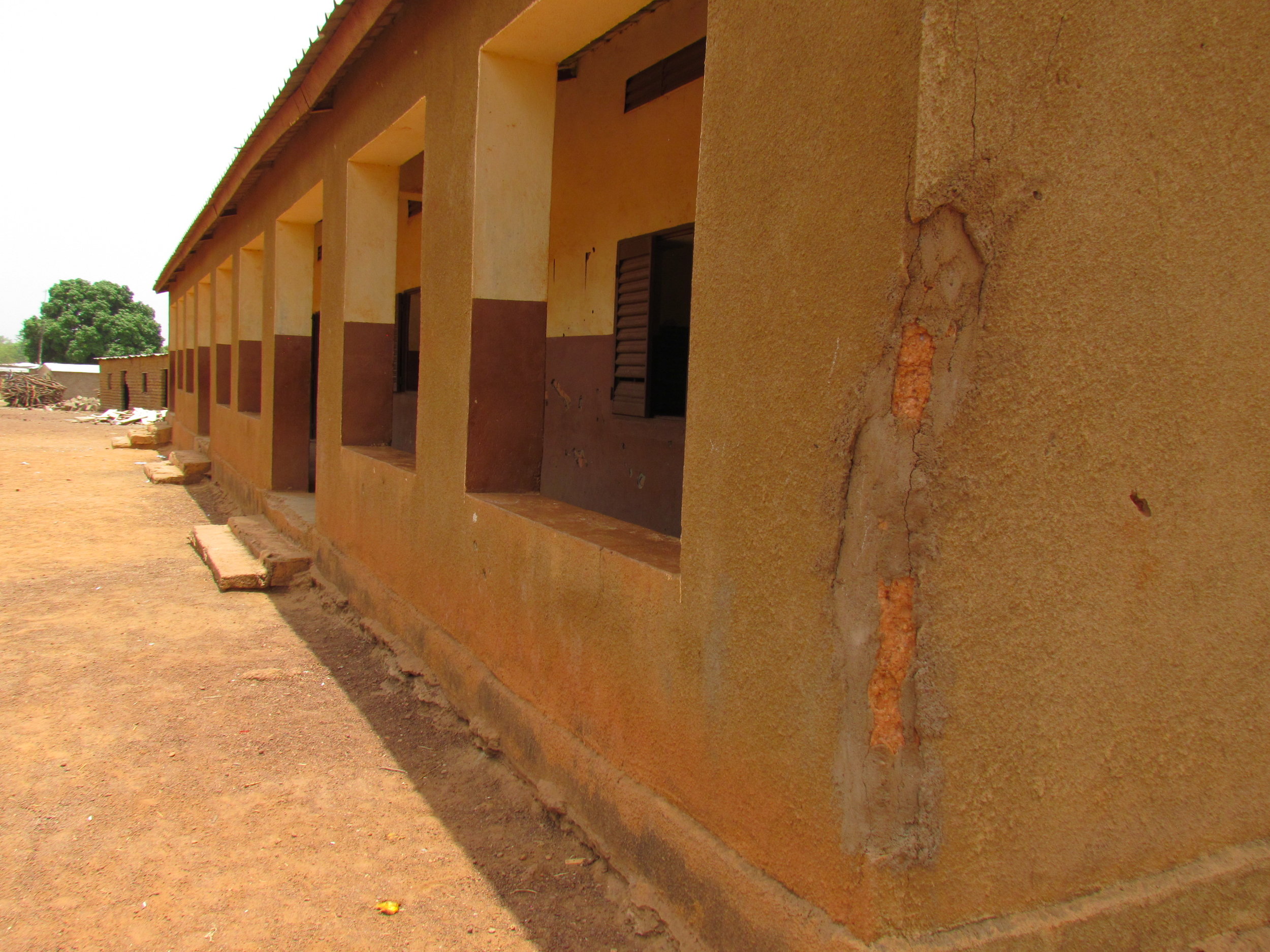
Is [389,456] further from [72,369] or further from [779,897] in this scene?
[72,369]

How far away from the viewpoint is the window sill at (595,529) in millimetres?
2926

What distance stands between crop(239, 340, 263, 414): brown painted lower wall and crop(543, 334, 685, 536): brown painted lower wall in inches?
195

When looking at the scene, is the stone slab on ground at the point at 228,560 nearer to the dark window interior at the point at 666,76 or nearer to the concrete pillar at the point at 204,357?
the dark window interior at the point at 666,76

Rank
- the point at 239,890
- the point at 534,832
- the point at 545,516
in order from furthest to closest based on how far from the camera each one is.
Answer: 1. the point at 545,516
2. the point at 534,832
3. the point at 239,890

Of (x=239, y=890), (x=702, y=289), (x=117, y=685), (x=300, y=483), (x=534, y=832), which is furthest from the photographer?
(x=300, y=483)

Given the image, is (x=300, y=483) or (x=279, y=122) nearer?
(x=279, y=122)

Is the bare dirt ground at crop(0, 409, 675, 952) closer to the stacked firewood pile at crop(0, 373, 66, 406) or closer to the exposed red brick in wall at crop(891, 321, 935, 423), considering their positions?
the exposed red brick in wall at crop(891, 321, 935, 423)

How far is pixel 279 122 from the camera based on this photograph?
7.42 m

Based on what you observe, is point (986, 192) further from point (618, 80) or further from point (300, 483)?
point (300, 483)

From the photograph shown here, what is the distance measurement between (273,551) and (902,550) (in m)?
5.95

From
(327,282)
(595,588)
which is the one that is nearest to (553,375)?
(327,282)

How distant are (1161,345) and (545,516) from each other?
7.18 feet

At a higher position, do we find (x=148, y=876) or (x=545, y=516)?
(x=545, y=516)

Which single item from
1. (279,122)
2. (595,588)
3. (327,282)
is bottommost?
(595,588)
